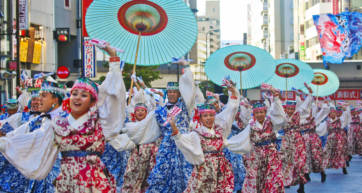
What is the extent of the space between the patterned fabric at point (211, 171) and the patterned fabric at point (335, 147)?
23.3ft

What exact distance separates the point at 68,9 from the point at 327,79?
78.4 ft

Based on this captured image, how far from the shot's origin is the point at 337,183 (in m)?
12.0

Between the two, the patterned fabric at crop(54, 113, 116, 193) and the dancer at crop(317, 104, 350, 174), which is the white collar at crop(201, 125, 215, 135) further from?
the dancer at crop(317, 104, 350, 174)

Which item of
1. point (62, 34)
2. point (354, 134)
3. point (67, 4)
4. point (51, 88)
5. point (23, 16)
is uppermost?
point (67, 4)

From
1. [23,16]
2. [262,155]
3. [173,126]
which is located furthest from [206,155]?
[23,16]

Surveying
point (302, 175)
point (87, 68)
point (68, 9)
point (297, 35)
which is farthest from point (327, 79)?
point (297, 35)

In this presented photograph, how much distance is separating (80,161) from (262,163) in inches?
161

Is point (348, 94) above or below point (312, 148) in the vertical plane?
above

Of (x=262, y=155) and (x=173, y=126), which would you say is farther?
(x=262, y=155)

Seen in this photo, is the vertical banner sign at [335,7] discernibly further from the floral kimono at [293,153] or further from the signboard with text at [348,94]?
the floral kimono at [293,153]

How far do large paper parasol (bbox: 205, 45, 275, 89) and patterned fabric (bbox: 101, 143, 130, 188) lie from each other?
216 centimetres

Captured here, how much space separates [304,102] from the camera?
12.3m

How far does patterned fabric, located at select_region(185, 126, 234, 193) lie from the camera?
7094 millimetres

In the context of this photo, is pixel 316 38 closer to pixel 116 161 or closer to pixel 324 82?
pixel 324 82
